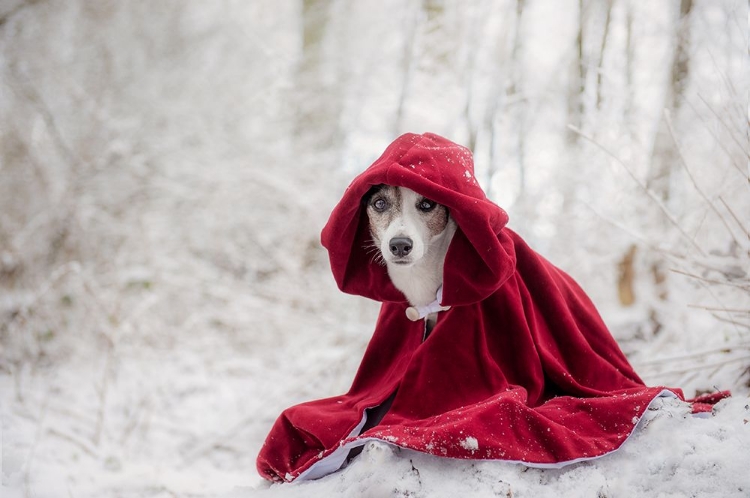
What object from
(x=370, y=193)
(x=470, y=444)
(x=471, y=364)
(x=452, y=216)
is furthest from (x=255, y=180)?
(x=470, y=444)

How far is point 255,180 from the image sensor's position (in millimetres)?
6984

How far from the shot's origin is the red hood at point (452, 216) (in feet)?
6.25

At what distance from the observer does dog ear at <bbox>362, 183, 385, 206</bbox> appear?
2.18 m

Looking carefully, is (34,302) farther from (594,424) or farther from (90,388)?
(594,424)

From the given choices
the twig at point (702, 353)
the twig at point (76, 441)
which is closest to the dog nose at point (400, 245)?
the twig at point (702, 353)

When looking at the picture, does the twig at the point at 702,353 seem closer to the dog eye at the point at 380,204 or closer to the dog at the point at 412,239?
the dog at the point at 412,239

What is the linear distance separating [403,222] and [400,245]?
0.10m

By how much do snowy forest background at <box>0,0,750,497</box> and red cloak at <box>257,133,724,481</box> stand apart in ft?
4.26

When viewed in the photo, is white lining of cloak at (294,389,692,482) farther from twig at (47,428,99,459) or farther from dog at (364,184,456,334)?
twig at (47,428,99,459)

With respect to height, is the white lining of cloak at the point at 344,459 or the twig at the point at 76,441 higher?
the white lining of cloak at the point at 344,459

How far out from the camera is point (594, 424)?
5.80 feet

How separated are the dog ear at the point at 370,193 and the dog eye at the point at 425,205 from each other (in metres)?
0.17

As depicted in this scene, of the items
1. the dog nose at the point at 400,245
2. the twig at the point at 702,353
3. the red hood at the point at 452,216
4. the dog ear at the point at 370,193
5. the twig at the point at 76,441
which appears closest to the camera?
the red hood at the point at 452,216

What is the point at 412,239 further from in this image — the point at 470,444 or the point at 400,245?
the point at 470,444
